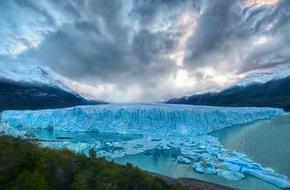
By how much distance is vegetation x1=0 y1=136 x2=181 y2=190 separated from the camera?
914cm

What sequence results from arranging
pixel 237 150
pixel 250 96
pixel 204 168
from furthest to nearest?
pixel 250 96, pixel 237 150, pixel 204 168

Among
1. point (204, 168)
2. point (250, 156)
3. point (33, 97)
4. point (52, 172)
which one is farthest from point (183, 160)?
point (33, 97)

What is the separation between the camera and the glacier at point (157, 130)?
79.7 ft

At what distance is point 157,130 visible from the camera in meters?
38.7

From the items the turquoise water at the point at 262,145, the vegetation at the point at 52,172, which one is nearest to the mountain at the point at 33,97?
the turquoise water at the point at 262,145

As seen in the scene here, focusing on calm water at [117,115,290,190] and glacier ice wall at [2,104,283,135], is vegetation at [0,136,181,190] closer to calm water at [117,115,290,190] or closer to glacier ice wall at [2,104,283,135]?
calm water at [117,115,290,190]

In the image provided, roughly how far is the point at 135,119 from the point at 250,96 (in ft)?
247

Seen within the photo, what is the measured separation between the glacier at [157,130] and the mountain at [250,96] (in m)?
44.7

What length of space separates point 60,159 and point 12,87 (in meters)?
93.9

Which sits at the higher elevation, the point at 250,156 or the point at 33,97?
the point at 33,97

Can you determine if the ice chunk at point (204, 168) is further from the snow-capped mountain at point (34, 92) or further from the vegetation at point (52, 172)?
the snow-capped mountain at point (34, 92)

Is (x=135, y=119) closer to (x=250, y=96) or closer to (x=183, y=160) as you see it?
(x=183, y=160)

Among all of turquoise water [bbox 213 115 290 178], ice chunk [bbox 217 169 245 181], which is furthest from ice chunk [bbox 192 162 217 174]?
turquoise water [bbox 213 115 290 178]

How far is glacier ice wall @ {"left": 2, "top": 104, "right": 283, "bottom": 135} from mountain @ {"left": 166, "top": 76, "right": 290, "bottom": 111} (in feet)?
171
